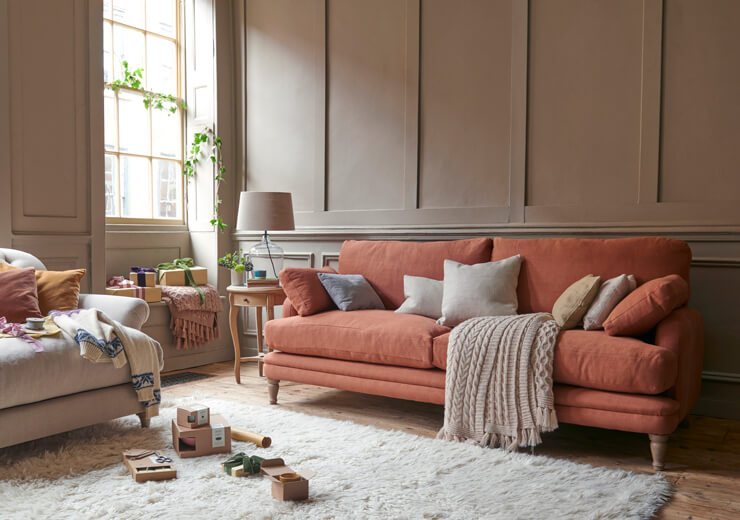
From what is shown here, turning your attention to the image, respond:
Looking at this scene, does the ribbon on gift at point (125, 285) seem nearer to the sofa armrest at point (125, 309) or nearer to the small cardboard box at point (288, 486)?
the sofa armrest at point (125, 309)

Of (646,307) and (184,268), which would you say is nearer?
(646,307)

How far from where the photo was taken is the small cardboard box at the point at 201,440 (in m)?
2.77

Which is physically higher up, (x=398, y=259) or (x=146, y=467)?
(x=398, y=259)

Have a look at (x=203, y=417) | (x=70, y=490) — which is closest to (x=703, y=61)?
(x=203, y=417)

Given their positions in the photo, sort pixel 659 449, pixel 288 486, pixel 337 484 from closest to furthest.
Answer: pixel 288 486
pixel 337 484
pixel 659 449

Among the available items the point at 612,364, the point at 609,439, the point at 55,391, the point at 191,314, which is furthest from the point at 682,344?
the point at 191,314

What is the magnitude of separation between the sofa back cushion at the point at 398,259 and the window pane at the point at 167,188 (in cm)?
185

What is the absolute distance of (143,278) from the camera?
464 cm

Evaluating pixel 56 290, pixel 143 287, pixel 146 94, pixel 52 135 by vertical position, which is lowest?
pixel 143 287

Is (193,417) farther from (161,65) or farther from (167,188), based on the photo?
(161,65)

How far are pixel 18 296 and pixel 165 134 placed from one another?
7.94 feet

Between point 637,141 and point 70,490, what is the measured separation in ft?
11.0

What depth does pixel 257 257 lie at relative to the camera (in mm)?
5074

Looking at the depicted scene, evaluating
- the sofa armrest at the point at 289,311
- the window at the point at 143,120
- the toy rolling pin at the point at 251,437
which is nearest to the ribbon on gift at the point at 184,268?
the window at the point at 143,120
